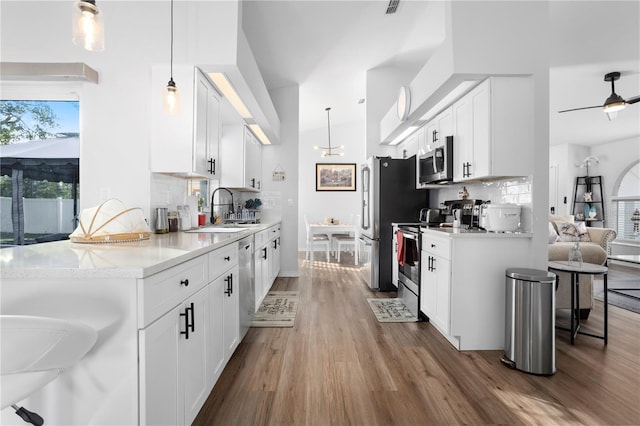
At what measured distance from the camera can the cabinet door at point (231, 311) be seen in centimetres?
205

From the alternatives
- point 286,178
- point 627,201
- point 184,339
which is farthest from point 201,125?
point 627,201

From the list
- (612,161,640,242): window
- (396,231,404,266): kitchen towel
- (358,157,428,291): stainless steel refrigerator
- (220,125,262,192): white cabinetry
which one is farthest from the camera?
(612,161,640,242): window

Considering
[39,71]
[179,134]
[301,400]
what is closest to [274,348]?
[301,400]

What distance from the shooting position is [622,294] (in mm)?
4066

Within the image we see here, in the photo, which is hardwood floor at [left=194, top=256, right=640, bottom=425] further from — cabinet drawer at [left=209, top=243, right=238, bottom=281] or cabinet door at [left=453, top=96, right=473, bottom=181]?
cabinet door at [left=453, top=96, right=473, bottom=181]

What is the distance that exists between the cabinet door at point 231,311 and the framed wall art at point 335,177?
605 centimetres

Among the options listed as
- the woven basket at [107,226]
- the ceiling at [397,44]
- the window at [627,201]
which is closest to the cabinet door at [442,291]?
the woven basket at [107,226]

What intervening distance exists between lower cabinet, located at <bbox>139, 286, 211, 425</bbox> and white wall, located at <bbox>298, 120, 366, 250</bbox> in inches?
257

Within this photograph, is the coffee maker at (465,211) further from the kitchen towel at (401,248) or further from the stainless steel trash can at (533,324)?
the stainless steel trash can at (533,324)

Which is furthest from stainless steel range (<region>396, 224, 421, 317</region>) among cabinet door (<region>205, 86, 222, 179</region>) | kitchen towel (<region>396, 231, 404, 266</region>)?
cabinet door (<region>205, 86, 222, 179</region>)

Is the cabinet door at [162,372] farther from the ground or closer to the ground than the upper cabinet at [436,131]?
closer to the ground

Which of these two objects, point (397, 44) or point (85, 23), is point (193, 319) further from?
point (397, 44)

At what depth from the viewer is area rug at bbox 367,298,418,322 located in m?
3.17

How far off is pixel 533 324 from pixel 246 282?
2.07m
